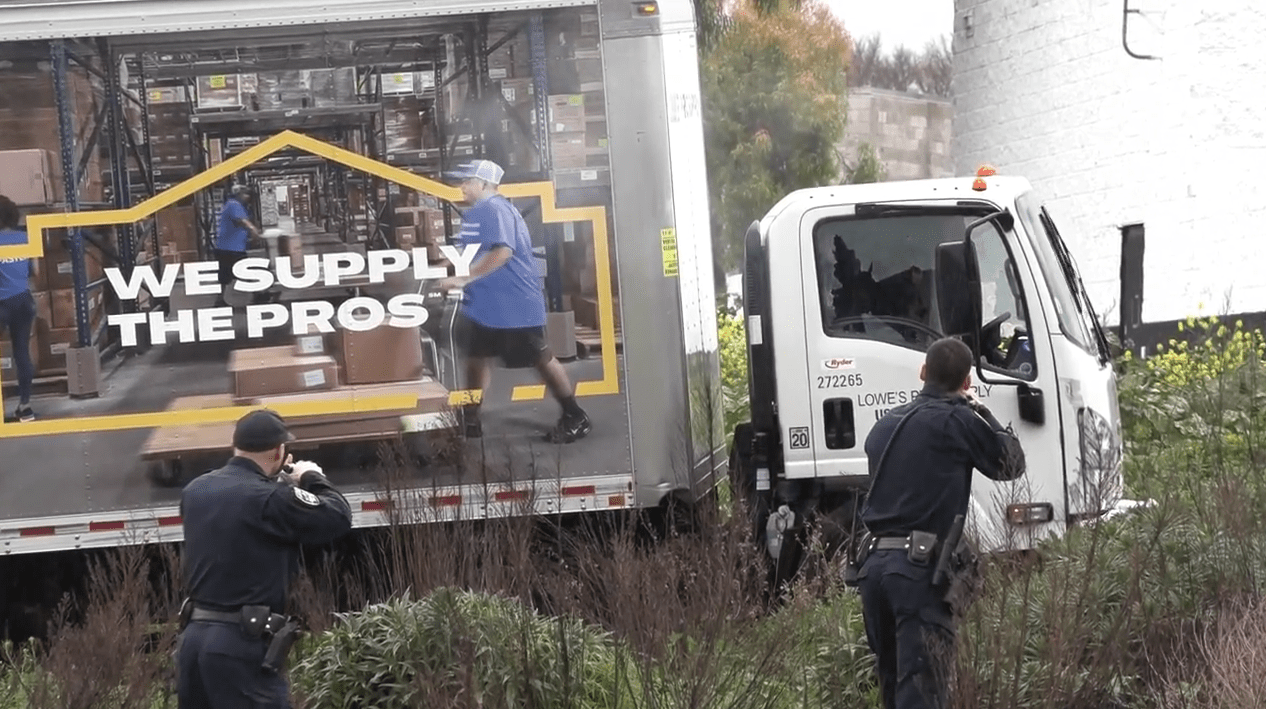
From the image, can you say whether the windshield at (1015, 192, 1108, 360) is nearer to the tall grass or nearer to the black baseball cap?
the tall grass

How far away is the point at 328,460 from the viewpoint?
27.0 feet

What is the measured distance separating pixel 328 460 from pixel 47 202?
1857 mm

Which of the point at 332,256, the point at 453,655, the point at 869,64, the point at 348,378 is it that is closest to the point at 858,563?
the point at 453,655

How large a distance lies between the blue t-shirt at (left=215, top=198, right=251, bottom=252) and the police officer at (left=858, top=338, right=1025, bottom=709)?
A: 344 cm

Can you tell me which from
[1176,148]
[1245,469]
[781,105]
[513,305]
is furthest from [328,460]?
[781,105]

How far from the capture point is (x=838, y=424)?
28.3 ft

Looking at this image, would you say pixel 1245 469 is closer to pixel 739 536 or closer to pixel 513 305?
pixel 739 536

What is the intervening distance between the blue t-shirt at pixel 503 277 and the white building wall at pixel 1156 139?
847 centimetres

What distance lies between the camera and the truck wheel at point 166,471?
8203 millimetres

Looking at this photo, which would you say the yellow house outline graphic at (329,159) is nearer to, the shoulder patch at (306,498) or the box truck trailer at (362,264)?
the box truck trailer at (362,264)

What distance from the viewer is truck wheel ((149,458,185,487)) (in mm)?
8203

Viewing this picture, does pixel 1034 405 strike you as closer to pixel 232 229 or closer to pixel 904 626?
pixel 904 626

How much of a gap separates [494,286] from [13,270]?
2.36 metres

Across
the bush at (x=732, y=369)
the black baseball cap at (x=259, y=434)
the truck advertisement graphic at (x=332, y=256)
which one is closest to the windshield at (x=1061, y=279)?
the truck advertisement graphic at (x=332, y=256)
